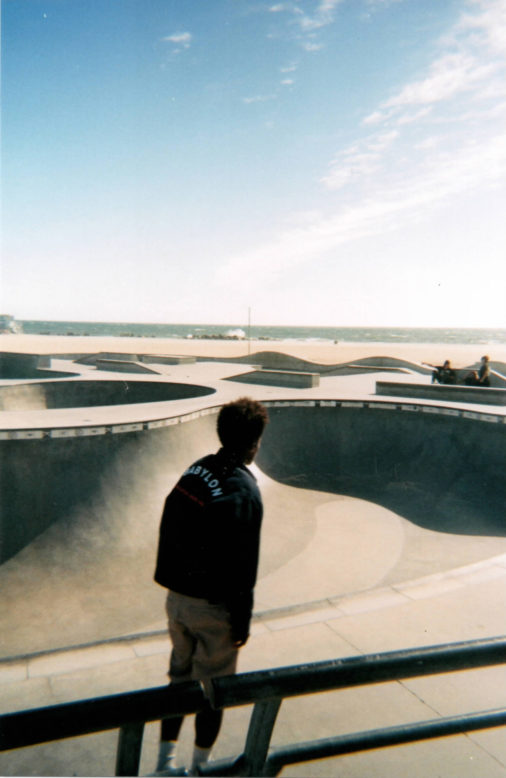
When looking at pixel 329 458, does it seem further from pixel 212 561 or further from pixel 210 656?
pixel 212 561

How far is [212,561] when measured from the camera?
2670mm

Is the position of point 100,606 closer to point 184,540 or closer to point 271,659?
point 271,659

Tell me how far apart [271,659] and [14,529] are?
15.7 feet

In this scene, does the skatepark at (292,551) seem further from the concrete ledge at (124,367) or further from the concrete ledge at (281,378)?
the concrete ledge at (124,367)

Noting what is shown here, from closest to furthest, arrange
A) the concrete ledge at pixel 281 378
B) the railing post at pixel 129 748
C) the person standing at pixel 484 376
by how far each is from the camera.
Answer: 1. the railing post at pixel 129 748
2. the person standing at pixel 484 376
3. the concrete ledge at pixel 281 378

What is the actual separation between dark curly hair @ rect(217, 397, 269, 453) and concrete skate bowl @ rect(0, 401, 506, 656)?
4363mm

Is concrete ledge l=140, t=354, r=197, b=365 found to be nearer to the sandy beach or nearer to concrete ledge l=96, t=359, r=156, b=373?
concrete ledge l=96, t=359, r=156, b=373

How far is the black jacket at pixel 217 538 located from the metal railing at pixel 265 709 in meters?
0.88

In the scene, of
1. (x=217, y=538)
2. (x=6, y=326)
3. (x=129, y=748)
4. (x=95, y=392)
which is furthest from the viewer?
(x=6, y=326)

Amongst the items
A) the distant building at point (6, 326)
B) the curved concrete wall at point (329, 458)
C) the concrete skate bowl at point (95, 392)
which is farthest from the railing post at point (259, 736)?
the distant building at point (6, 326)

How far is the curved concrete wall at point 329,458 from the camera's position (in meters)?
7.87

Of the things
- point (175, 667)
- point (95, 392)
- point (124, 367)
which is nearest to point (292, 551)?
point (175, 667)

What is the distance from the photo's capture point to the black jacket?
2650 millimetres

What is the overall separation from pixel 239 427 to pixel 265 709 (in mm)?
1389
